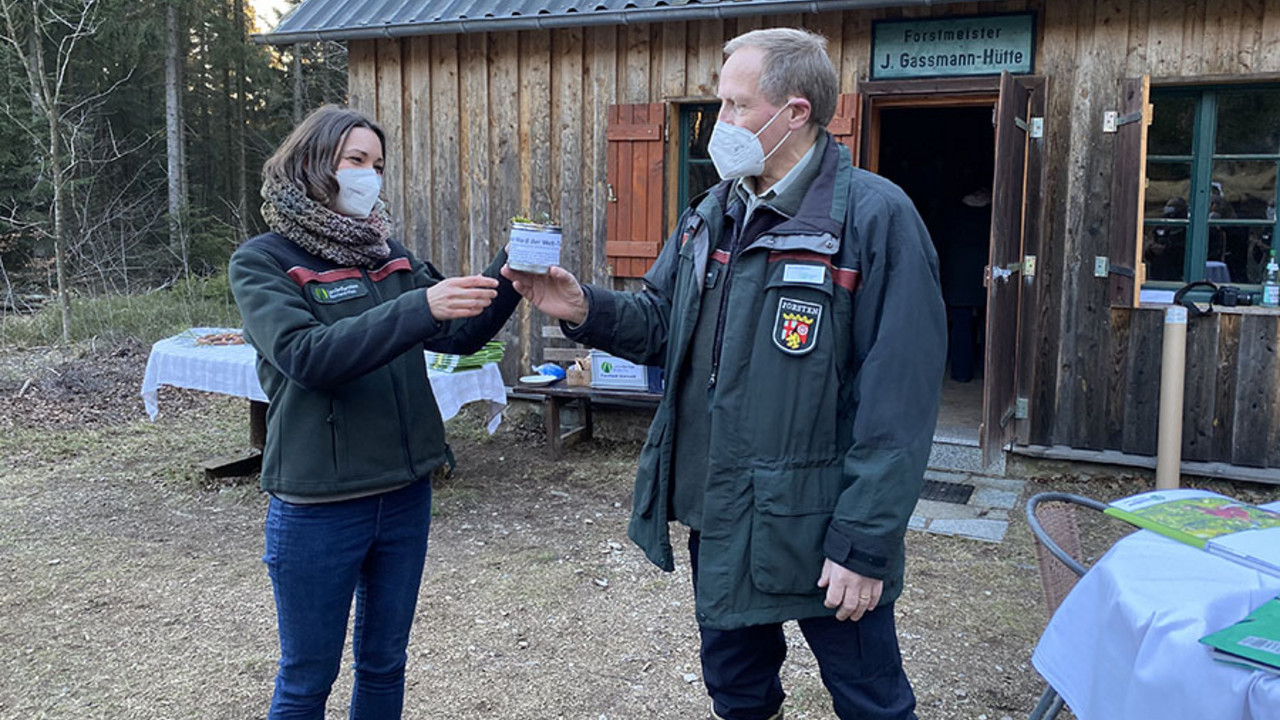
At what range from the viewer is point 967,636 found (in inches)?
155

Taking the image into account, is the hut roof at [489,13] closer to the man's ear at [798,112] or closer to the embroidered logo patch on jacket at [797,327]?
the man's ear at [798,112]

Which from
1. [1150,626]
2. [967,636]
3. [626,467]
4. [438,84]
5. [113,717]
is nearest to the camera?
[1150,626]

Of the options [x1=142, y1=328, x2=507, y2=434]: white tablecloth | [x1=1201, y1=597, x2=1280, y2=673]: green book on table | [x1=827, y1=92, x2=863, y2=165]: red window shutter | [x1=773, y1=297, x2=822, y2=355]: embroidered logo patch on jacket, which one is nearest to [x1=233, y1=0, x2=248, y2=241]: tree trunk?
[x1=142, y1=328, x2=507, y2=434]: white tablecloth

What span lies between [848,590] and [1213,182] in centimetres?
510

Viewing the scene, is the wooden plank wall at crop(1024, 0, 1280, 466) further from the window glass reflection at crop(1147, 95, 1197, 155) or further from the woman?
the woman

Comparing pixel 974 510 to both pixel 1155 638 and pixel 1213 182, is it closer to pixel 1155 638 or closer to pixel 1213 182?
pixel 1213 182

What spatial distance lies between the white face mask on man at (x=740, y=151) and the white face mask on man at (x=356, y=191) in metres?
0.85

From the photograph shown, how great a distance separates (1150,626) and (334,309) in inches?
71.7

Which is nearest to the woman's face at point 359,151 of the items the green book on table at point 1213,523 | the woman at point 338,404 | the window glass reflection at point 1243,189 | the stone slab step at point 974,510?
the woman at point 338,404

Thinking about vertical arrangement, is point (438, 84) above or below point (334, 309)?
above

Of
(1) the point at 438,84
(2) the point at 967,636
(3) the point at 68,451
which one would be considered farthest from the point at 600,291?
(3) the point at 68,451

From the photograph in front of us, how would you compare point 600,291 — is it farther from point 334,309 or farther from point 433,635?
point 433,635

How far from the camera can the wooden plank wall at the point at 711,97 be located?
18.8ft

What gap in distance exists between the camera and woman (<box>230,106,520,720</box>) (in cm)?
217
